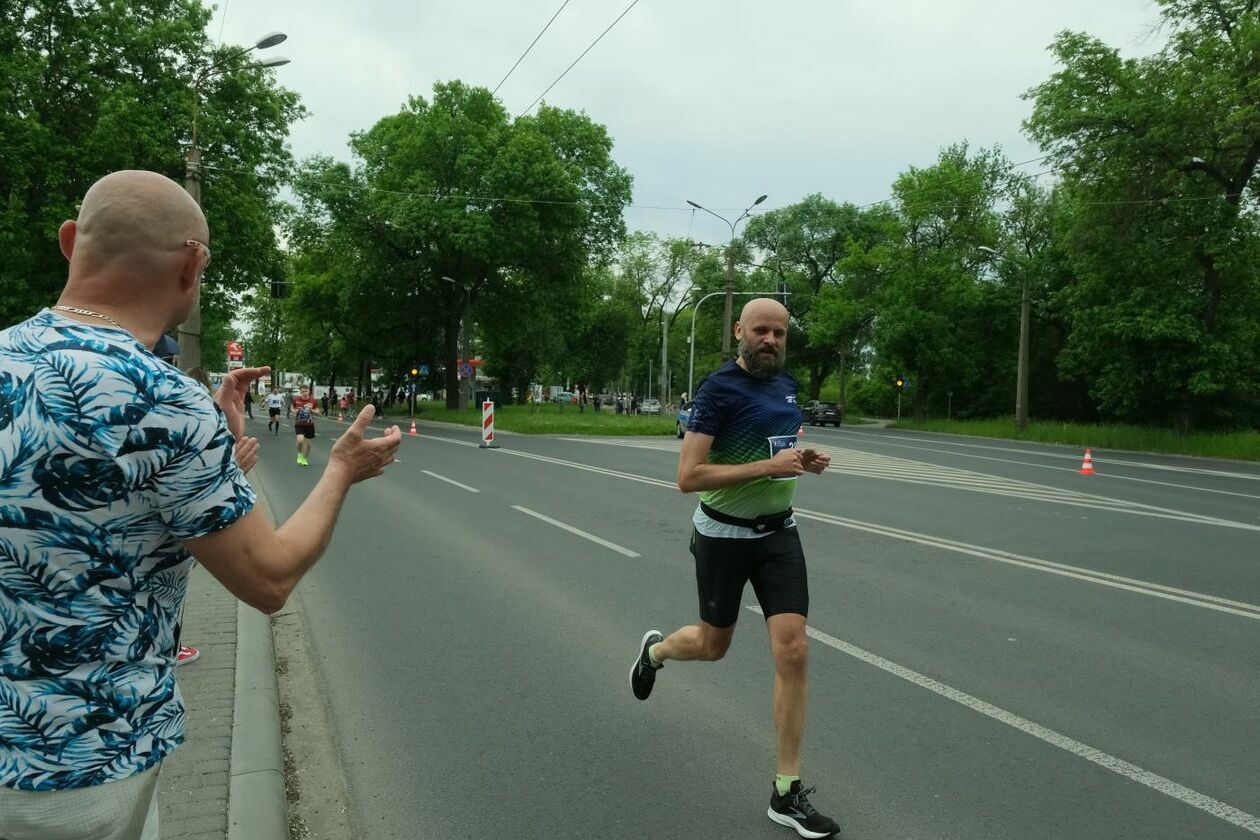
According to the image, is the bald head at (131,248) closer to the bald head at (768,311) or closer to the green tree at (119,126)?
the bald head at (768,311)

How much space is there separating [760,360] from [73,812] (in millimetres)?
2875

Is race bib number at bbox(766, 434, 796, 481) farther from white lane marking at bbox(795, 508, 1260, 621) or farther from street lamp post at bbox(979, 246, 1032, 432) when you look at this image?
street lamp post at bbox(979, 246, 1032, 432)

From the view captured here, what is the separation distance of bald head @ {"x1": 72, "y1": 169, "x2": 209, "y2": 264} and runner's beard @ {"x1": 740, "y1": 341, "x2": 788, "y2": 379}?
2.56m

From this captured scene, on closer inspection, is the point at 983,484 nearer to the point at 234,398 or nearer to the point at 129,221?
the point at 234,398

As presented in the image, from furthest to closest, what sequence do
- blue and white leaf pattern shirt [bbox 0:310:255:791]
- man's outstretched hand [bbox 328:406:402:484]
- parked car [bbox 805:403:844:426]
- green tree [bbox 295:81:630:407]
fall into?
parked car [bbox 805:403:844:426]
green tree [bbox 295:81:630:407]
man's outstretched hand [bbox 328:406:402:484]
blue and white leaf pattern shirt [bbox 0:310:255:791]

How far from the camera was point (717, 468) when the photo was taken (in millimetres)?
3760

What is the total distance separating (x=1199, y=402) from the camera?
3164 centimetres

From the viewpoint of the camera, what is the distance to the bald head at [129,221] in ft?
5.34

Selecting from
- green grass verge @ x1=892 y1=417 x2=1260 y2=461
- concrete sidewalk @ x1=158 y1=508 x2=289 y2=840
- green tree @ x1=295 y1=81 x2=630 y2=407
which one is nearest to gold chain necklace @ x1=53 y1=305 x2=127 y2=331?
concrete sidewalk @ x1=158 y1=508 x2=289 y2=840

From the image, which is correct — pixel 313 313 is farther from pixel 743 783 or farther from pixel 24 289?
pixel 743 783

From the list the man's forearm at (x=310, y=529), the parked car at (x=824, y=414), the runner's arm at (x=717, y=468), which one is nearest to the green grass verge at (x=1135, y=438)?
the parked car at (x=824, y=414)

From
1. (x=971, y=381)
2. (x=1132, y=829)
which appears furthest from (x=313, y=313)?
(x=1132, y=829)

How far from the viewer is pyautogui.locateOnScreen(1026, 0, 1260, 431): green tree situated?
1120 inches

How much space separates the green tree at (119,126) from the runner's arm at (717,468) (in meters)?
22.2
